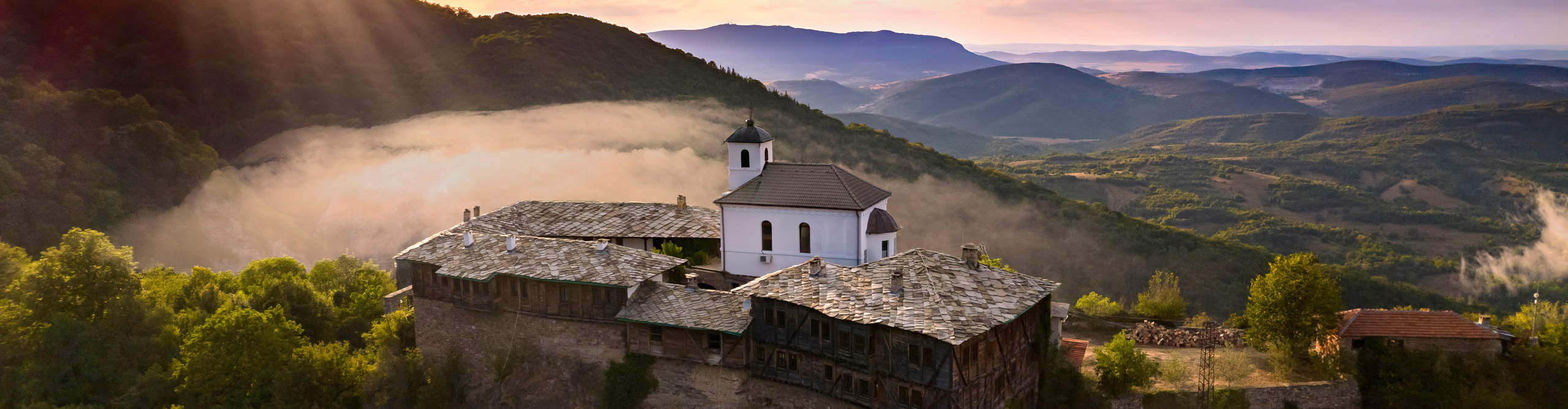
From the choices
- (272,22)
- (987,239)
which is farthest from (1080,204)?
(272,22)

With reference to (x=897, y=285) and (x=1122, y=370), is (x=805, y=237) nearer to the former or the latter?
(x=897, y=285)

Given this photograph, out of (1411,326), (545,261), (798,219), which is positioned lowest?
(1411,326)

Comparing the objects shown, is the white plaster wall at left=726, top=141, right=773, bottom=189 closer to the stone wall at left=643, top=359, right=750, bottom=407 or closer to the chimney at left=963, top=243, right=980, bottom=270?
the stone wall at left=643, top=359, right=750, bottom=407

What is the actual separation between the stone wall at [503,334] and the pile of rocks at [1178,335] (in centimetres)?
2118

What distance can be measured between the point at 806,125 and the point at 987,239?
84.7 ft

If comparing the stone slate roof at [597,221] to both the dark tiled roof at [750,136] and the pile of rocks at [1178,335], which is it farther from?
the pile of rocks at [1178,335]

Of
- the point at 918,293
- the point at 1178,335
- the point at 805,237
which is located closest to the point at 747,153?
the point at 805,237

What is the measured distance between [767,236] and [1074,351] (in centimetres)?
1266

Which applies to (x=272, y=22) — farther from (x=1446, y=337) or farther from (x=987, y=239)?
(x=1446, y=337)

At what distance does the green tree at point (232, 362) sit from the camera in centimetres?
3700

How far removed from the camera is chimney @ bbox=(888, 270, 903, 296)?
26375 mm

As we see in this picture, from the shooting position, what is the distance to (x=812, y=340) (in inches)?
1077

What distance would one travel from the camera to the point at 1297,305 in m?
32.5

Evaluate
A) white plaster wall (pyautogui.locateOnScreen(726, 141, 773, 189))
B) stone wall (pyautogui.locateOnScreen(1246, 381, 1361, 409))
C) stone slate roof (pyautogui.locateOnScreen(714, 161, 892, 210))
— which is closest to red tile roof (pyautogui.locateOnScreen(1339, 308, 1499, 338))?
stone wall (pyautogui.locateOnScreen(1246, 381, 1361, 409))
